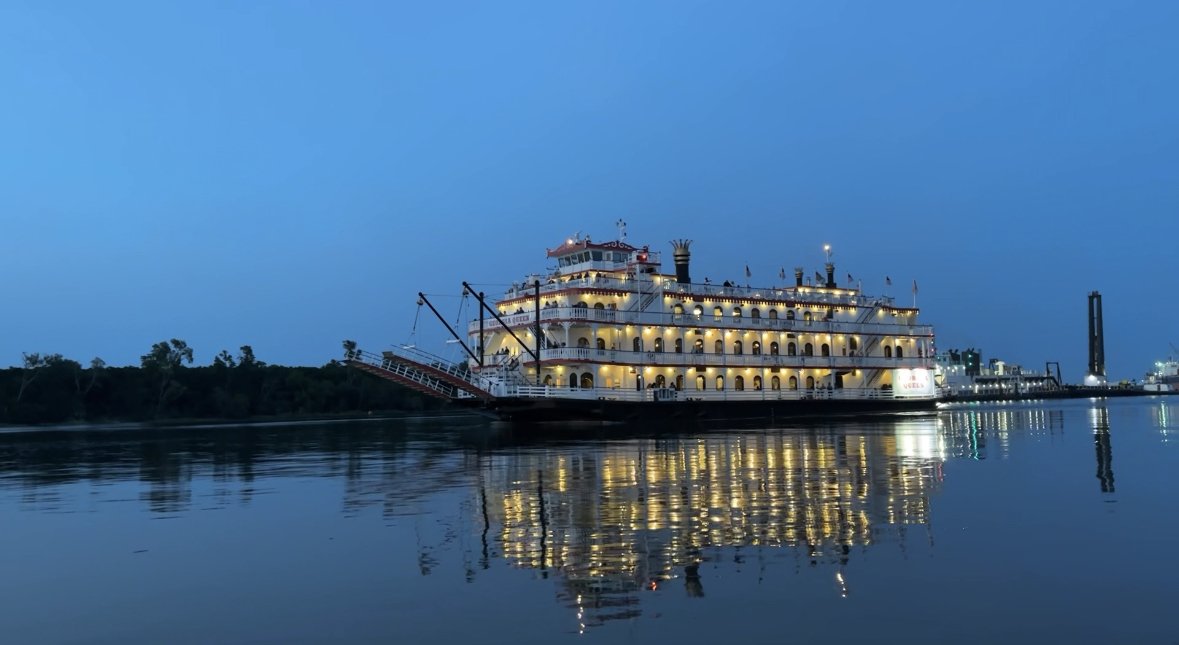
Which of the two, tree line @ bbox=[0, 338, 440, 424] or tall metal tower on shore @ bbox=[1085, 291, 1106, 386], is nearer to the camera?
tree line @ bbox=[0, 338, 440, 424]

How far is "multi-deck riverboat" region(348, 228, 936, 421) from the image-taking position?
2036 inches

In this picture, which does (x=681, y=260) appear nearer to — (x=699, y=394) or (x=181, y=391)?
(x=699, y=394)

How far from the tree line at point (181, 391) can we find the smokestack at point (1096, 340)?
121 m

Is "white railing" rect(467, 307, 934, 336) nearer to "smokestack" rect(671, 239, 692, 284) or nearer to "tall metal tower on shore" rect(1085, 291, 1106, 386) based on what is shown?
"smokestack" rect(671, 239, 692, 284)

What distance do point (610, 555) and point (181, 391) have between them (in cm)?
10180

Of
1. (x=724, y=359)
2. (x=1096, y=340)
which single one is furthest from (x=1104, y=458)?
(x=1096, y=340)

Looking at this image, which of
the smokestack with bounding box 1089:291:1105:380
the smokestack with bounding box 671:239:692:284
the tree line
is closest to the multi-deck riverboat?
the smokestack with bounding box 671:239:692:284

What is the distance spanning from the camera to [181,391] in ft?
337

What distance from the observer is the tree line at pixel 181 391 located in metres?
94.4

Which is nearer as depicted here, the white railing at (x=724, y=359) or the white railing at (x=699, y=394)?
the white railing at (x=699, y=394)

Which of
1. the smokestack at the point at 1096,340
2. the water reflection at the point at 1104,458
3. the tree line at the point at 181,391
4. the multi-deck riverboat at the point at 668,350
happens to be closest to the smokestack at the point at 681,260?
the multi-deck riverboat at the point at 668,350

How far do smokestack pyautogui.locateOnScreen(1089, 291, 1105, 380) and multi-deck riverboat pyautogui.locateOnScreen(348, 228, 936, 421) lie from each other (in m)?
119

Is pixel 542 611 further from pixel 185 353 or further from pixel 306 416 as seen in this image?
pixel 185 353

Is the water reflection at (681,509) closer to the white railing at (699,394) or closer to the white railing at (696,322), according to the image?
the white railing at (699,394)
